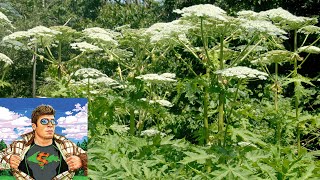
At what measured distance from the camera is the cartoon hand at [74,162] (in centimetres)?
266

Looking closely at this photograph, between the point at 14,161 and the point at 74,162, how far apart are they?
0.86ft

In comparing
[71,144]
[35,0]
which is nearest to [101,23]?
[35,0]

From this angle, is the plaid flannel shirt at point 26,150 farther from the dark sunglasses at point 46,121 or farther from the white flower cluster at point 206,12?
the white flower cluster at point 206,12

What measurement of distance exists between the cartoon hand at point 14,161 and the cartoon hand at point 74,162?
22 cm

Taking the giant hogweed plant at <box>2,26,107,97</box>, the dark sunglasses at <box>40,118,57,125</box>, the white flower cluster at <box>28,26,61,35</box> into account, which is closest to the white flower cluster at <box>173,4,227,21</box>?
the giant hogweed plant at <box>2,26,107,97</box>

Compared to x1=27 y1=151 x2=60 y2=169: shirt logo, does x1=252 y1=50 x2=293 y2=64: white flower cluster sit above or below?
above

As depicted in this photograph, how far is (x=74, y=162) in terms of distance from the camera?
8.77 feet

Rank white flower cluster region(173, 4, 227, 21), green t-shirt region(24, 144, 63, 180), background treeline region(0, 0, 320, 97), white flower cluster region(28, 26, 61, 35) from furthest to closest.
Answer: background treeline region(0, 0, 320, 97) < white flower cluster region(28, 26, 61, 35) < white flower cluster region(173, 4, 227, 21) < green t-shirt region(24, 144, 63, 180)

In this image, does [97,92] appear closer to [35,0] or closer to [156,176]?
[156,176]

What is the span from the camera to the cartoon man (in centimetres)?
261

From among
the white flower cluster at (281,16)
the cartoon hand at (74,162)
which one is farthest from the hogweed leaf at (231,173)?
the white flower cluster at (281,16)

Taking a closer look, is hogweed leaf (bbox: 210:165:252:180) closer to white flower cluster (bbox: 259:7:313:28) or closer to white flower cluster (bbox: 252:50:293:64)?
white flower cluster (bbox: 259:7:313:28)

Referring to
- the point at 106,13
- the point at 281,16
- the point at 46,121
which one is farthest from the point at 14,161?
the point at 106,13

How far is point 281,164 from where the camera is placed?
379 cm
